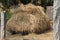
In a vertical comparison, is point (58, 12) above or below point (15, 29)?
above

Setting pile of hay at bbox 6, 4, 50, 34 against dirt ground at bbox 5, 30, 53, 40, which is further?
pile of hay at bbox 6, 4, 50, 34

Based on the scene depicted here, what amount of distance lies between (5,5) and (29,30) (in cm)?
366

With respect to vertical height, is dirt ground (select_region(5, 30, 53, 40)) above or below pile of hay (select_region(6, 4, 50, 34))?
below

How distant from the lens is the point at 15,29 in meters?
6.78

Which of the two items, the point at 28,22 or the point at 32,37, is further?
the point at 28,22

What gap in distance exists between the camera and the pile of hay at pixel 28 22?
6692 mm

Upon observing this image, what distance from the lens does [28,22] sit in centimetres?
680

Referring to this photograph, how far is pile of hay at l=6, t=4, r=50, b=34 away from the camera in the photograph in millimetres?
6692

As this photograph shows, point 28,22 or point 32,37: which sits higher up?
point 28,22

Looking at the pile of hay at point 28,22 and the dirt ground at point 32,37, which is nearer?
the dirt ground at point 32,37

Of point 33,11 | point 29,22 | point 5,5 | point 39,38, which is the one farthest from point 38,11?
point 5,5

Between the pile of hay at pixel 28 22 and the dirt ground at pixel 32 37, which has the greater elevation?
the pile of hay at pixel 28 22

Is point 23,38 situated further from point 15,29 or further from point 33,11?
point 33,11

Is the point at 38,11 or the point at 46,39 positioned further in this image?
the point at 38,11
